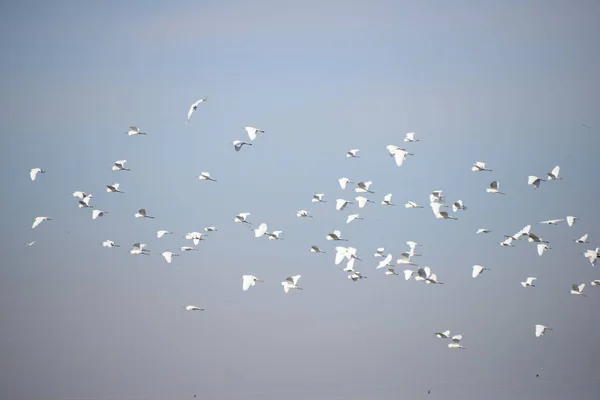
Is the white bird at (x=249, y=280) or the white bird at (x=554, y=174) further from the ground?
the white bird at (x=554, y=174)

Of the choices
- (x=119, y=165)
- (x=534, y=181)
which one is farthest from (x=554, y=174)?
(x=119, y=165)

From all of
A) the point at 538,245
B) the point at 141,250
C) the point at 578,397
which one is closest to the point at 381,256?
the point at 538,245

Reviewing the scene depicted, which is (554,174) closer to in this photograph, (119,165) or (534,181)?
(534,181)

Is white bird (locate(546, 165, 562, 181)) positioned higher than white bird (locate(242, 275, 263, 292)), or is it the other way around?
white bird (locate(546, 165, 562, 181))

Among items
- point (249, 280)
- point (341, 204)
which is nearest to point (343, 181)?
point (341, 204)

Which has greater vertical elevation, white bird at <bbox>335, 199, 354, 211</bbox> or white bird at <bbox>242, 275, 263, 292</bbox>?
white bird at <bbox>335, 199, 354, 211</bbox>

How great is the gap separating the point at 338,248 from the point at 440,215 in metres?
3.50

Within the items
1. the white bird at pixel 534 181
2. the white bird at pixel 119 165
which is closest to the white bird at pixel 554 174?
the white bird at pixel 534 181

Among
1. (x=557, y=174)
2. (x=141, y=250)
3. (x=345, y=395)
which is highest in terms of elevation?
(x=557, y=174)

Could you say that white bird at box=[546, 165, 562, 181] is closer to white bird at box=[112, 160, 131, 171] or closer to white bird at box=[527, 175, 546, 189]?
white bird at box=[527, 175, 546, 189]

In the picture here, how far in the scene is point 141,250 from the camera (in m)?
37.6

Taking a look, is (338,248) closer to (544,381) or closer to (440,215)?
(440,215)

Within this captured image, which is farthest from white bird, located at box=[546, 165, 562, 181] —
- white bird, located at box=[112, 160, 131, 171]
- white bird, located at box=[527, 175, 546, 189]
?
white bird, located at box=[112, 160, 131, 171]

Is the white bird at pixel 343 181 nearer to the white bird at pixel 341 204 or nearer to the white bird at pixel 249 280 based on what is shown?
the white bird at pixel 341 204
